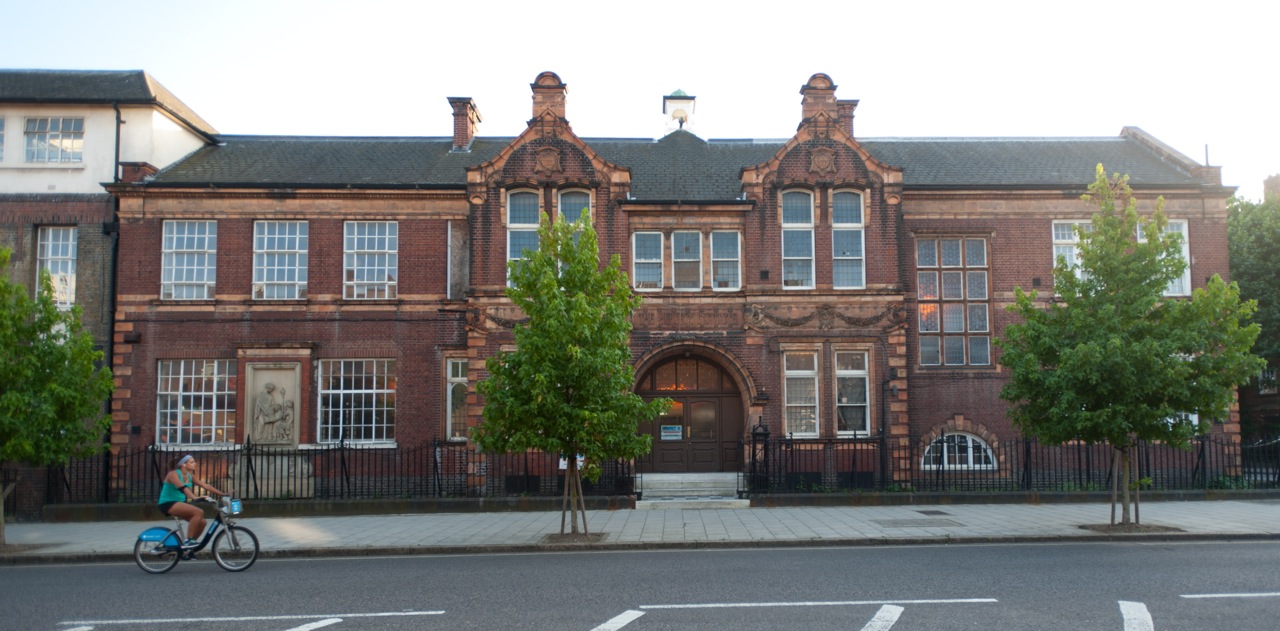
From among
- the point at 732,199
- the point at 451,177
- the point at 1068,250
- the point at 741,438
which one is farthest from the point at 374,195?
the point at 1068,250

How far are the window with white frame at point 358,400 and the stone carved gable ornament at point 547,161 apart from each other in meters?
6.16

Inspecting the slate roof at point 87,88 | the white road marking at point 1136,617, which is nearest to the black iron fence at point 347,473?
the slate roof at point 87,88

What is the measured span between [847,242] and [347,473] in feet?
43.5

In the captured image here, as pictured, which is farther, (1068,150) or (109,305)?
(1068,150)

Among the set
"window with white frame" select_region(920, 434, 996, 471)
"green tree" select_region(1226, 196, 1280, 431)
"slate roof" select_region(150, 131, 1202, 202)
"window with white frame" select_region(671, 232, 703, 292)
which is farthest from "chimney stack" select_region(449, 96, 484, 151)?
"green tree" select_region(1226, 196, 1280, 431)

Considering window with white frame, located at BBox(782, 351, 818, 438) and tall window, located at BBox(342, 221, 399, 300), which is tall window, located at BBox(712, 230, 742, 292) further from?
tall window, located at BBox(342, 221, 399, 300)

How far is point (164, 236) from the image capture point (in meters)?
24.2

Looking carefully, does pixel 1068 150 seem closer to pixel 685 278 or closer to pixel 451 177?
pixel 685 278

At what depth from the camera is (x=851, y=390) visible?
23.5 m

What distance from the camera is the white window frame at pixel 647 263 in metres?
23.7

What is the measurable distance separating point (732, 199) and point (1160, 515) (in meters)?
11.7

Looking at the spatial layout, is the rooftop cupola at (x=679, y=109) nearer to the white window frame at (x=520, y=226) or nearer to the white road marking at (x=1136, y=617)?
the white window frame at (x=520, y=226)

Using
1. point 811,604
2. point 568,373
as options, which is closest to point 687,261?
point 568,373

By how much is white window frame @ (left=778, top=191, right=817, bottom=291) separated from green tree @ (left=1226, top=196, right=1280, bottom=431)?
62.2ft
